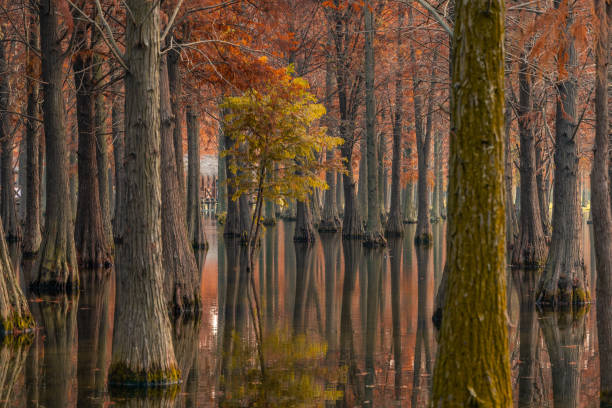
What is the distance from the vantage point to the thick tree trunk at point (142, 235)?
29.4ft

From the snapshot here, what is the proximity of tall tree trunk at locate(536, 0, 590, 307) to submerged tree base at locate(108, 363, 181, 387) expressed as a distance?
9701mm

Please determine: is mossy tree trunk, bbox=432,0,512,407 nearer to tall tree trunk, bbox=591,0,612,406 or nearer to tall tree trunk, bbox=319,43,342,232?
tall tree trunk, bbox=591,0,612,406

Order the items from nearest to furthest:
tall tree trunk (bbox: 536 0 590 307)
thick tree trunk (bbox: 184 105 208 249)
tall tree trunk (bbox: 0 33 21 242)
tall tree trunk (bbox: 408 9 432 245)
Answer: tall tree trunk (bbox: 536 0 590 307)
tall tree trunk (bbox: 0 33 21 242)
thick tree trunk (bbox: 184 105 208 249)
tall tree trunk (bbox: 408 9 432 245)

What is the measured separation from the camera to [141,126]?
9297 mm

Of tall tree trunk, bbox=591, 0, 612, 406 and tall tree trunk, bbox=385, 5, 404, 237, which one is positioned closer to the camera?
tall tree trunk, bbox=591, 0, 612, 406

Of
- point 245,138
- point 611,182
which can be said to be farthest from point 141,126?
point 611,182

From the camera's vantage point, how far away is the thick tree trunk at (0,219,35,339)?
38.1 ft

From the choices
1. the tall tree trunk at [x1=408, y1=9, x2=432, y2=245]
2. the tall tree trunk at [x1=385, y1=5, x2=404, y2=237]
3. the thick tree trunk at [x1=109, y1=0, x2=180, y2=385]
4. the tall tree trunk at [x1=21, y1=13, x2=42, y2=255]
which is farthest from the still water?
the tall tree trunk at [x1=385, y1=5, x2=404, y2=237]

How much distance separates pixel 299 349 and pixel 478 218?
603 cm

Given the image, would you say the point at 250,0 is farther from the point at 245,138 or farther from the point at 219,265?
the point at 219,265

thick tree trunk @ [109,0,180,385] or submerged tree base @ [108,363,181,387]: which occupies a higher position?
thick tree trunk @ [109,0,180,385]

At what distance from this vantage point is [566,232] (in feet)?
52.1

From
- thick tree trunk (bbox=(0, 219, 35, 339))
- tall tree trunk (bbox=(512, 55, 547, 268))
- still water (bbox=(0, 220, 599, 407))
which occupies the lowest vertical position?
still water (bbox=(0, 220, 599, 407))

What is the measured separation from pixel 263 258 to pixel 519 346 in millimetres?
15067
